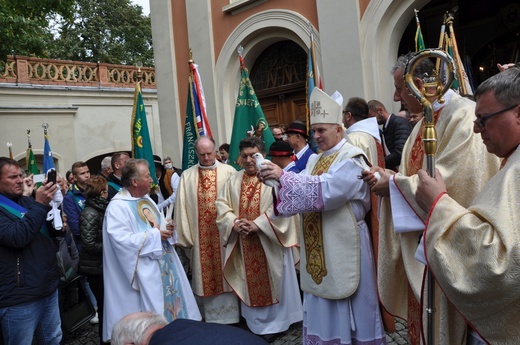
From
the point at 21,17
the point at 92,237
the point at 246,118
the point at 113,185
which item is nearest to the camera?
the point at 92,237

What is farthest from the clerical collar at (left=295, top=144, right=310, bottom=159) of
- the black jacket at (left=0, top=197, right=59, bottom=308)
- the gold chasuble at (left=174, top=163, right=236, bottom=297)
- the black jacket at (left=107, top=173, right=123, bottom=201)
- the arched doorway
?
the arched doorway

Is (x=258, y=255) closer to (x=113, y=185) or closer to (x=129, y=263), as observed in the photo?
(x=129, y=263)

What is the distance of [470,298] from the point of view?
176 cm

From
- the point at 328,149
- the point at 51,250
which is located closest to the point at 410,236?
the point at 328,149

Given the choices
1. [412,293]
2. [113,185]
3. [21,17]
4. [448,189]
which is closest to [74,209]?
[113,185]

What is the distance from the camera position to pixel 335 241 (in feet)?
11.1

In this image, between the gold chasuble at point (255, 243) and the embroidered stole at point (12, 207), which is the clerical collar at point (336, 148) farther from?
the embroidered stole at point (12, 207)

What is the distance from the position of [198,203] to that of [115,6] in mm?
24734

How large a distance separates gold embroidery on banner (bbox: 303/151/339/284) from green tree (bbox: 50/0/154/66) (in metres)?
24.3

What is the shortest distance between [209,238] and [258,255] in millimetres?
693

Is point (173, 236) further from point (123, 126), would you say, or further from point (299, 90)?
point (123, 126)

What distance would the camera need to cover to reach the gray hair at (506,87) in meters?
1.76

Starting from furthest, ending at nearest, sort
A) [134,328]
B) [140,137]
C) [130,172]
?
[140,137] → [130,172] → [134,328]

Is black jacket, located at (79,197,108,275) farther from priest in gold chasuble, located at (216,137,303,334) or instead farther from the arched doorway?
the arched doorway
